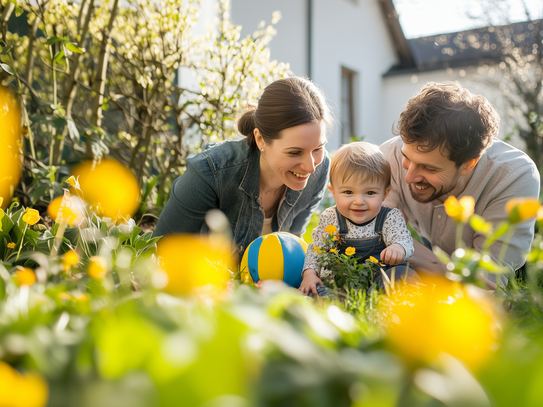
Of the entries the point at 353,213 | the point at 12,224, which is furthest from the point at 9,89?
the point at 353,213

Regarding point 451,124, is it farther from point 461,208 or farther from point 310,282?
point 461,208

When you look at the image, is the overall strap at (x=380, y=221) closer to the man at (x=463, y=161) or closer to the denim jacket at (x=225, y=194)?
the man at (x=463, y=161)

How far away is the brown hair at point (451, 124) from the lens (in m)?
2.18

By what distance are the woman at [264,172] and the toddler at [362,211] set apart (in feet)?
0.72

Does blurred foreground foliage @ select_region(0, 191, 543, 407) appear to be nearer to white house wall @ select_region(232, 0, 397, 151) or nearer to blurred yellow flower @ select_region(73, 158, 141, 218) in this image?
blurred yellow flower @ select_region(73, 158, 141, 218)

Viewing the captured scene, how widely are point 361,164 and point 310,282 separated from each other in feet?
2.35

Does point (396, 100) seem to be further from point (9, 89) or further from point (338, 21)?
point (9, 89)

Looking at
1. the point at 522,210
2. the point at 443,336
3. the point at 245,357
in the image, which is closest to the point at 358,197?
the point at 522,210

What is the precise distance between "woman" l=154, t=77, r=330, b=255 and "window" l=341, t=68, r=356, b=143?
30.9 feet

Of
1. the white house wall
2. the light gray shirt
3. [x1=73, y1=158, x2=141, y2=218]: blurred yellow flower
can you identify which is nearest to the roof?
the white house wall

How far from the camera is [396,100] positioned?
13656 millimetres

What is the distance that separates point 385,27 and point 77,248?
14241 mm

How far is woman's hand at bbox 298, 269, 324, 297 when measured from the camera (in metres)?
2.15

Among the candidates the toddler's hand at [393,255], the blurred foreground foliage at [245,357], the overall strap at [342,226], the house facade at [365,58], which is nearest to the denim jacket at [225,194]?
the overall strap at [342,226]
